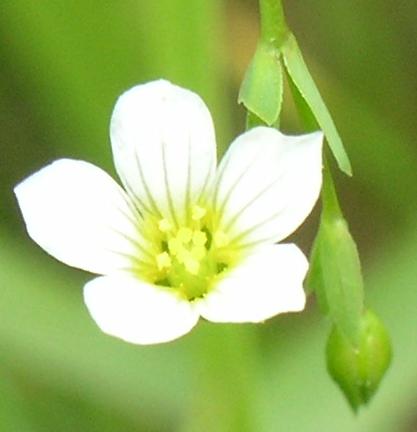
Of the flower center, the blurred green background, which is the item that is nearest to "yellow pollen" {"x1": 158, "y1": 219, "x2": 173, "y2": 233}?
the flower center

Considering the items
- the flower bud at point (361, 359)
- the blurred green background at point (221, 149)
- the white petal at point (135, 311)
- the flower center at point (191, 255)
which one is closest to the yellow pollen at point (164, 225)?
the flower center at point (191, 255)

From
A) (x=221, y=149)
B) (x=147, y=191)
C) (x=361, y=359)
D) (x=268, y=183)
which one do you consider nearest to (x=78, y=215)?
(x=147, y=191)

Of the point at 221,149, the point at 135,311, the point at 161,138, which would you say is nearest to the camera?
the point at 135,311

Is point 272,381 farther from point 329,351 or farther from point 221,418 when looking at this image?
point 329,351

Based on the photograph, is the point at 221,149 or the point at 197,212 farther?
the point at 221,149

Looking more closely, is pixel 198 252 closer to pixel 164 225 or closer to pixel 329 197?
pixel 164 225

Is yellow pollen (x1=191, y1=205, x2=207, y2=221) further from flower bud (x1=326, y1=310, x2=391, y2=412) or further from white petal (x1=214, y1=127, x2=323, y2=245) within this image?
flower bud (x1=326, y1=310, x2=391, y2=412)

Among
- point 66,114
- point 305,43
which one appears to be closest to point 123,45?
point 66,114

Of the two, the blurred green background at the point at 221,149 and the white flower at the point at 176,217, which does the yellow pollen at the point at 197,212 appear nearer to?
the white flower at the point at 176,217
